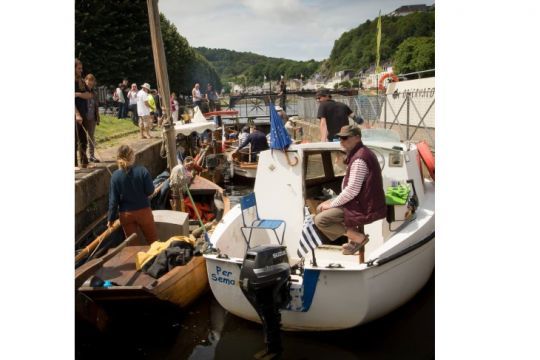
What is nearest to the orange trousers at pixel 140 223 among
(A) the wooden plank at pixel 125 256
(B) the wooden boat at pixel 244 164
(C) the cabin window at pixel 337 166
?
(A) the wooden plank at pixel 125 256

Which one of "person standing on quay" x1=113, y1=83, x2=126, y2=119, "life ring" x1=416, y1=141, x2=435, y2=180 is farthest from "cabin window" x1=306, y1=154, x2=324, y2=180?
"person standing on quay" x1=113, y1=83, x2=126, y2=119

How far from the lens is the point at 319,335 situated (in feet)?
15.4

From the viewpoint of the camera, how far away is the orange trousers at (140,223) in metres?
5.75

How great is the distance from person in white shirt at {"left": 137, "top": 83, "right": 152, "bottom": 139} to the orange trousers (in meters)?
8.78

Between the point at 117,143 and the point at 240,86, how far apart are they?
52.5m

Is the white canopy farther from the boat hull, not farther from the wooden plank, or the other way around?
the boat hull

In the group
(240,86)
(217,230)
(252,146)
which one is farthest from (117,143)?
(240,86)

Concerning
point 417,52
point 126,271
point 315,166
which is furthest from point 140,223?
point 417,52

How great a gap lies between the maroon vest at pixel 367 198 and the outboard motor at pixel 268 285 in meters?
0.75

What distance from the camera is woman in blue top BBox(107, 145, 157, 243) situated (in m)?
5.52

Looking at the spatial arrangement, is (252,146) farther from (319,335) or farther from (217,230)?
(319,335)

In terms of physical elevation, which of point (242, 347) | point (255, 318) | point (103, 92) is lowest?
point (242, 347)

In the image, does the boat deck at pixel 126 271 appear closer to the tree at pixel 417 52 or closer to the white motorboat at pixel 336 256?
the white motorboat at pixel 336 256

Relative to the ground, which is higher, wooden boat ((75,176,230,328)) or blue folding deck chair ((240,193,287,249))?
blue folding deck chair ((240,193,287,249))
